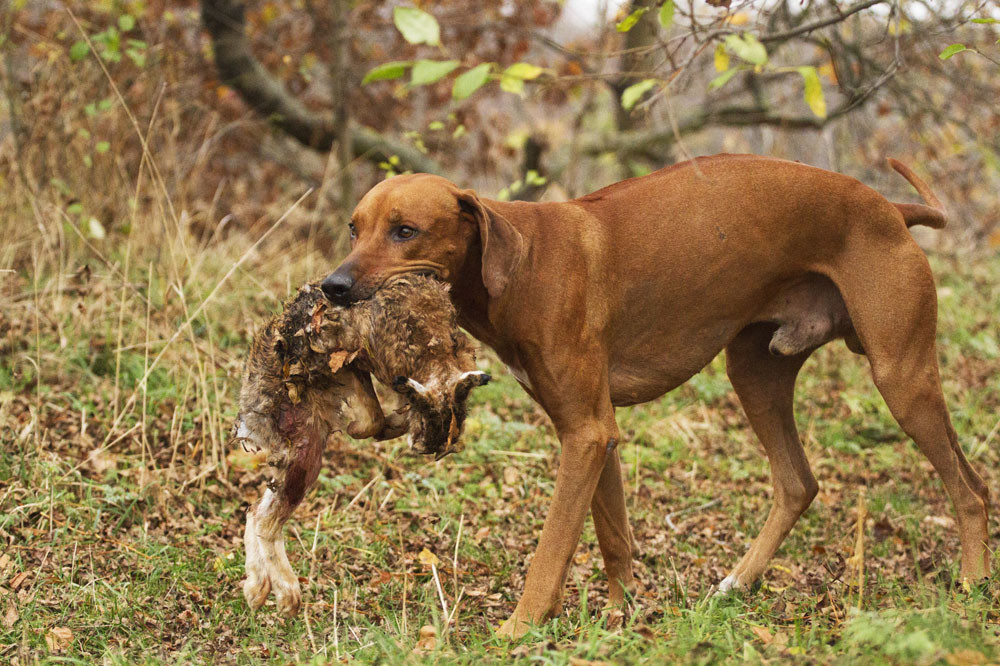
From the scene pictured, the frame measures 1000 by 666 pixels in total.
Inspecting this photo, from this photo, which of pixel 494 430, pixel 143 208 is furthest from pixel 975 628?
pixel 143 208

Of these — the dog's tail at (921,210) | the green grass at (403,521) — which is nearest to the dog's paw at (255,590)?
the green grass at (403,521)

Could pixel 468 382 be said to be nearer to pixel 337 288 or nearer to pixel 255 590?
pixel 337 288

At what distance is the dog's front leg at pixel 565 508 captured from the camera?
356 centimetres

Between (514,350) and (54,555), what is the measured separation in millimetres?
2081

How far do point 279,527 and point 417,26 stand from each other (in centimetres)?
170

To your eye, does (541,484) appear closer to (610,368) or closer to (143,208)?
(610,368)

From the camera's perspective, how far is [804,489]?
15.2 feet

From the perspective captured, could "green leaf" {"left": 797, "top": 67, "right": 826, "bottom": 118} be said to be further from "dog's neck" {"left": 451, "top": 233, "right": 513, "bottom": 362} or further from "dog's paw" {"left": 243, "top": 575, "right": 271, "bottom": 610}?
"dog's paw" {"left": 243, "top": 575, "right": 271, "bottom": 610}

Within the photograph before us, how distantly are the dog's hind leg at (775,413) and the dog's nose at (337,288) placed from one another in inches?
86.4

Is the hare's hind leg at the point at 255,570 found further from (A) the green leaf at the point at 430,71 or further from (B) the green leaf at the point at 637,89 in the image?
(B) the green leaf at the point at 637,89

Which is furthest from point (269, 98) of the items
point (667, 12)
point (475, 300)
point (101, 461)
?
point (667, 12)

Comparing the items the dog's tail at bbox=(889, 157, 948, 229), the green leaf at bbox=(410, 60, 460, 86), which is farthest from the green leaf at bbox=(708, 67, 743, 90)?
the green leaf at bbox=(410, 60, 460, 86)

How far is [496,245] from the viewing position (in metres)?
3.49

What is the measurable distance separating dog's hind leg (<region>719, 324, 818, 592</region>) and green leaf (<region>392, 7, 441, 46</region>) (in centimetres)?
246
